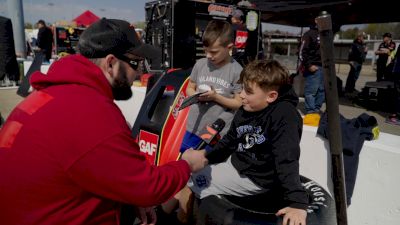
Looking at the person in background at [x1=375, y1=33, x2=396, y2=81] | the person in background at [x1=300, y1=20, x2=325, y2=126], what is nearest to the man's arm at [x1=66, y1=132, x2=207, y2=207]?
the person in background at [x1=300, y1=20, x2=325, y2=126]

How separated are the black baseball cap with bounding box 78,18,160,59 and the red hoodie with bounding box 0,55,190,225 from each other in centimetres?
11

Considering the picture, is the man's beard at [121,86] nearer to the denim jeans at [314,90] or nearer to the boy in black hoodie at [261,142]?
the boy in black hoodie at [261,142]

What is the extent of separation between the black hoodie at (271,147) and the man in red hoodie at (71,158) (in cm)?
62

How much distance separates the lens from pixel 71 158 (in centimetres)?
103

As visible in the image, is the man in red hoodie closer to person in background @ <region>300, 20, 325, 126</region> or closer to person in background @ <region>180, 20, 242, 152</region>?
person in background @ <region>180, 20, 242, 152</region>

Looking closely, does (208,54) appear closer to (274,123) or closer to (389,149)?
(274,123)

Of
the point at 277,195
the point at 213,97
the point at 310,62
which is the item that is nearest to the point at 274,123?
the point at 277,195

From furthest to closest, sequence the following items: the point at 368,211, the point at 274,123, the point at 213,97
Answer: the point at 213,97 < the point at 368,211 < the point at 274,123

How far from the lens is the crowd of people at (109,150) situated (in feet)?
3.42

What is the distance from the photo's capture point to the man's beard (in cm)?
133

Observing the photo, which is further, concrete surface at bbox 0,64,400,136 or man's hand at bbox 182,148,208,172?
concrete surface at bbox 0,64,400,136

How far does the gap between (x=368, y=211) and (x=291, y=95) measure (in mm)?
1012

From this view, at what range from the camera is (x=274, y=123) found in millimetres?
1645

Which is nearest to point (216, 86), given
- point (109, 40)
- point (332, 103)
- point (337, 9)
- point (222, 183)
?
point (222, 183)
